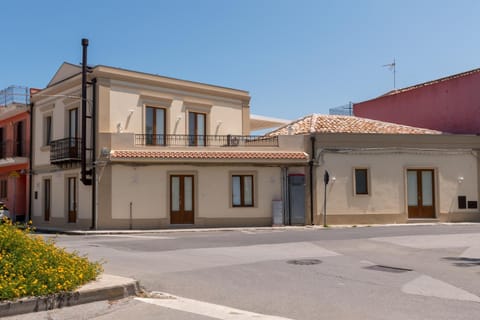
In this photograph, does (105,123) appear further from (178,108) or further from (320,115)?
(320,115)

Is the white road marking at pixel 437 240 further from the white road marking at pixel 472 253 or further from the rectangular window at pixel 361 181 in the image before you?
the rectangular window at pixel 361 181

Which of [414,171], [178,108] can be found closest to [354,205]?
[414,171]

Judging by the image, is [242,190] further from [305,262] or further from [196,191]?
[305,262]

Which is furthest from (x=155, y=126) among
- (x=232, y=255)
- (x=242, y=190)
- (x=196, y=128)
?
(x=232, y=255)

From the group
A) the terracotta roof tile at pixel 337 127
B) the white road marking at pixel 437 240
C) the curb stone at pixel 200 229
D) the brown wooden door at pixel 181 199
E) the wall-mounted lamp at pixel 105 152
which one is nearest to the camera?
the white road marking at pixel 437 240

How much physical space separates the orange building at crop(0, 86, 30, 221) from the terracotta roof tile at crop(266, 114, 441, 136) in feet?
46.5

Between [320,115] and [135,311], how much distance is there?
2467 centimetres

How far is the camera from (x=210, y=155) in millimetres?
24750

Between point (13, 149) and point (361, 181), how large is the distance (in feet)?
64.9

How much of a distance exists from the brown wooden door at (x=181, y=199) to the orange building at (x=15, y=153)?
32.9 feet

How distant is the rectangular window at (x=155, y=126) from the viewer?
26.1 metres

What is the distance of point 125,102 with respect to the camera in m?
25.5

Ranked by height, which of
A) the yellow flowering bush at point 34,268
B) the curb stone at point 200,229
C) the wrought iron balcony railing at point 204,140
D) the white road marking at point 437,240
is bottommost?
the curb stone at point 200,229

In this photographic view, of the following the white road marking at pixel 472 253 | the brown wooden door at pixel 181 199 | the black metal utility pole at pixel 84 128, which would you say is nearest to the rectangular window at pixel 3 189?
the black metal utility pole at pixel 84 128
